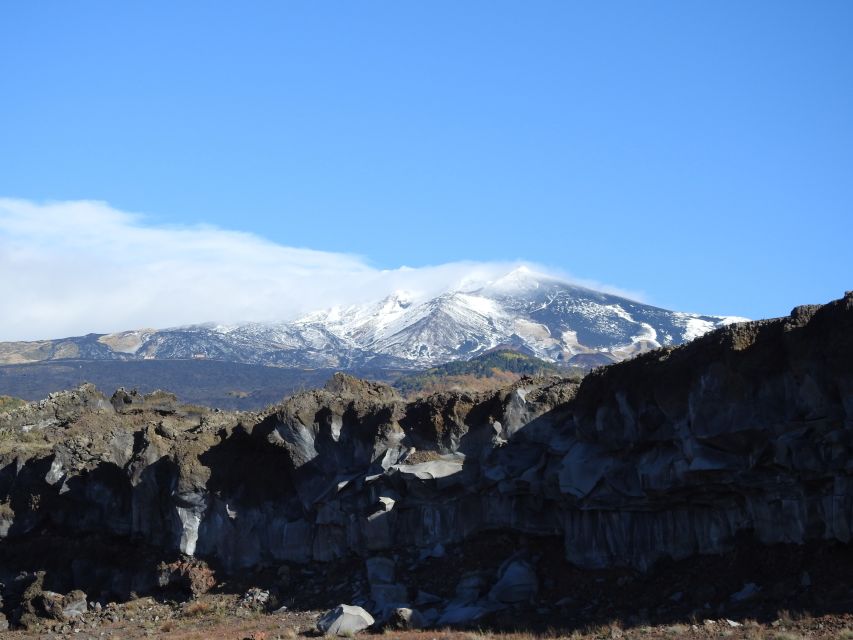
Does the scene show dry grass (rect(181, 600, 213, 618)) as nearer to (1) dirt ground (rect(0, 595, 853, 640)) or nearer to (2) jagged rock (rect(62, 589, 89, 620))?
(1) dirt ground (rect(0, 595, 853, 640))

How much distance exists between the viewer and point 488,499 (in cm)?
2980

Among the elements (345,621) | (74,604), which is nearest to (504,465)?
(345,621)

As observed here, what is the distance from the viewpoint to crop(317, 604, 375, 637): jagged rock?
86.2ft

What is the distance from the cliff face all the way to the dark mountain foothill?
55 millimetres

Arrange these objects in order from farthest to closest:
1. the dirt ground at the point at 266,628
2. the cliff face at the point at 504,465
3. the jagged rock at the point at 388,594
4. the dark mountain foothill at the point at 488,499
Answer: the jagged rock at the point at 388,594, the cliff face at the point at 504,465, the dark mountain foothill at the point at 488,499, the dirt ground at the point at 266,628

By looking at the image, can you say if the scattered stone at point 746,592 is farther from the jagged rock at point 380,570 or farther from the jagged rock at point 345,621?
the jagged rock at point 380,570

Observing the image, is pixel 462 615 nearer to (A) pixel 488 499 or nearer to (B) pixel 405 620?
(B) pixel 405 620

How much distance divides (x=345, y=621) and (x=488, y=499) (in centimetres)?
537

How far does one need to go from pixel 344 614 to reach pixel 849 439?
1234 cm

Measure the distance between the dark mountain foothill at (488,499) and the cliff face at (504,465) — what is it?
0.18ft

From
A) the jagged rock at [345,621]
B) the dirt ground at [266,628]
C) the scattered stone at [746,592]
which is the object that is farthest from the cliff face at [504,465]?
the jagged rock at [345,621]

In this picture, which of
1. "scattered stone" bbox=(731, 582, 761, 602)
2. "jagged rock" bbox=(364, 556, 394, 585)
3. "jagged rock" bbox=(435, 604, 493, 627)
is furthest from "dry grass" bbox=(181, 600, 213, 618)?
"scattered stone" bbox=(731, 582, 761, 602)

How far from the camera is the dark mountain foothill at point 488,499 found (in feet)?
75.9

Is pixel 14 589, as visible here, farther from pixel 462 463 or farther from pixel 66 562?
pixel 462 463
